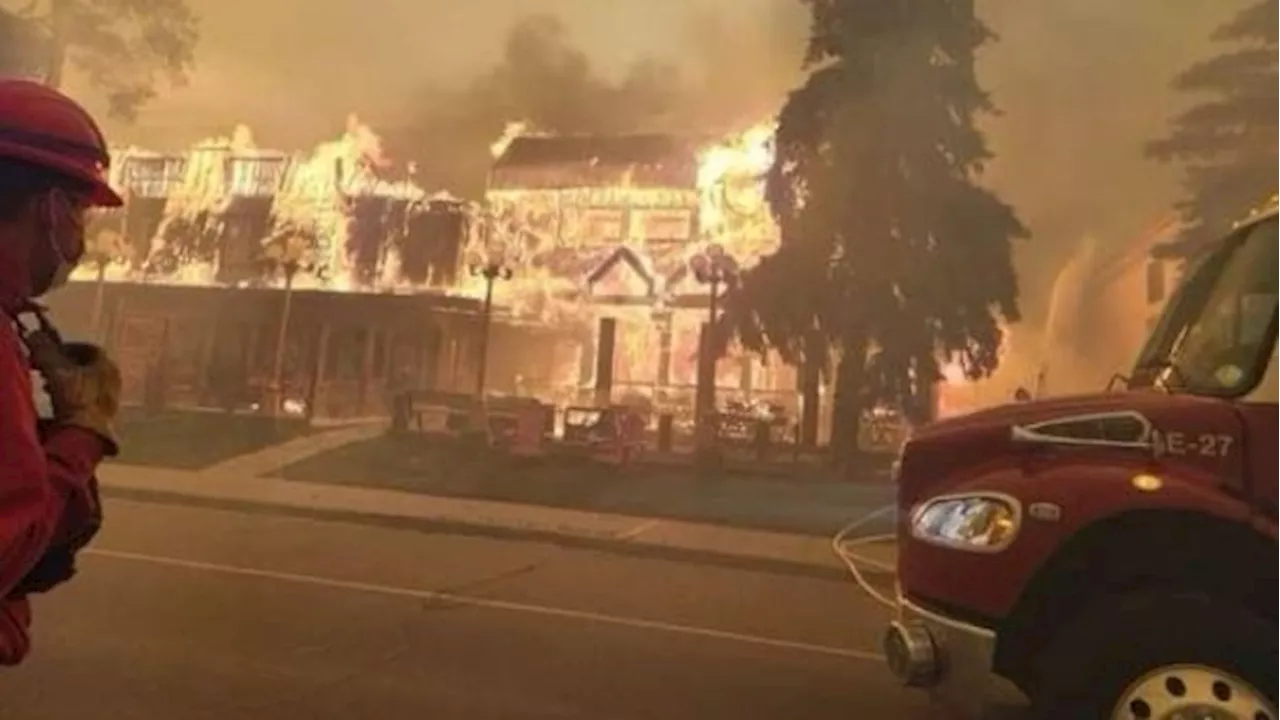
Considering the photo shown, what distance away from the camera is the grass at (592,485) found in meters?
11.9

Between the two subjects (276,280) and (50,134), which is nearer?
(50,134)

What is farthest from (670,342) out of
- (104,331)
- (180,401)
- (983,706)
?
(983,706)

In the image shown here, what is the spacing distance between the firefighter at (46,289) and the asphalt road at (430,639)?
3190 mm

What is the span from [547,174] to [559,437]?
3.00 meters

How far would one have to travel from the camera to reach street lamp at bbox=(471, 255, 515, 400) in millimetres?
13703

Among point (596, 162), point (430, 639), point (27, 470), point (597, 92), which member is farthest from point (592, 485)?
point (27, 470)

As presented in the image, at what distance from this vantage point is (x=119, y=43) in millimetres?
15359

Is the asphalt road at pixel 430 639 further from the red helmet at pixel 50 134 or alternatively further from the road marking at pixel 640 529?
the red helmet at pixel 50 134

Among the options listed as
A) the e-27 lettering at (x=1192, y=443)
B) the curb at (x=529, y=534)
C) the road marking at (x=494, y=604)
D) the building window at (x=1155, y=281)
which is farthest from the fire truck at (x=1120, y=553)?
the building window at (x=1155, y=281)

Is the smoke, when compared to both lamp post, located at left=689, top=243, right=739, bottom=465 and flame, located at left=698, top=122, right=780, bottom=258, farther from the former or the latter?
lamp post, located at left=689, top=243, right=739, bottom=465

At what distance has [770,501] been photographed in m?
Answer: 12.2

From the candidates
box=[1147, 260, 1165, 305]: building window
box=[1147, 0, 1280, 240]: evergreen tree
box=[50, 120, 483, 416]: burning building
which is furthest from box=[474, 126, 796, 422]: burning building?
box=[1147, 0, 1280, 240]: evergreen tree

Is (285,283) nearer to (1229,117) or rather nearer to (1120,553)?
(1229,117)

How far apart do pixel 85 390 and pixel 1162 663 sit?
299cm
